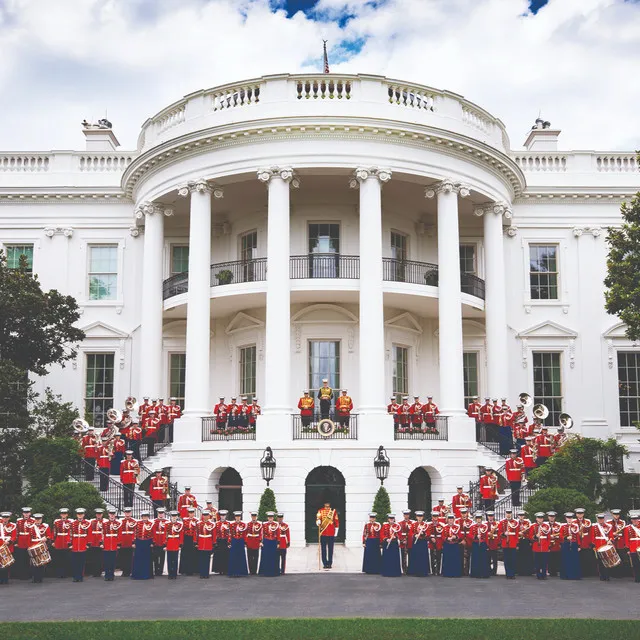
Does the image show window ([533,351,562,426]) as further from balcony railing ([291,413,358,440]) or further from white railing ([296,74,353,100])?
white railing ([296,74,353,100])

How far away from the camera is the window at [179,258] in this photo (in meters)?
30.9

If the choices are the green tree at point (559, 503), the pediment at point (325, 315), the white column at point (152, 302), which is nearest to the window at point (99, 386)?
the white column at point (152, 302)

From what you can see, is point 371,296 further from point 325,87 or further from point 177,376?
point 177,376

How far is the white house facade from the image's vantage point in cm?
2488

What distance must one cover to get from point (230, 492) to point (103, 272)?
33.3ft

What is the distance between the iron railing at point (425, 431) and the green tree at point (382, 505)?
2137 millimetres

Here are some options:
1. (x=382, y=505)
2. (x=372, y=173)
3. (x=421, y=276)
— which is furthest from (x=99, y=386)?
(x=382, y=505)

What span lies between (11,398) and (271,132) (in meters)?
10.5

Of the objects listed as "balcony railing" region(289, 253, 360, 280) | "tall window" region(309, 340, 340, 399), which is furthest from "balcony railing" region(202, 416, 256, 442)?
"balcony railing" region(289, 253, 360, 280)

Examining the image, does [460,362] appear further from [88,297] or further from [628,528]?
[88,297]

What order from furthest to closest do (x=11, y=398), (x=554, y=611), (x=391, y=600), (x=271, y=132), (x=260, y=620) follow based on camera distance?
(x=271, y=132)
(x=11, y=398)
(x=391, y=600)
(x=554, y=611)
(x=260, y=620)

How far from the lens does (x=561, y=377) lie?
3059 centimetres

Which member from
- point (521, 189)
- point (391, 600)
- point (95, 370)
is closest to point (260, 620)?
point (391, 600)

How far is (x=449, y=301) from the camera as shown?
86.4ft
